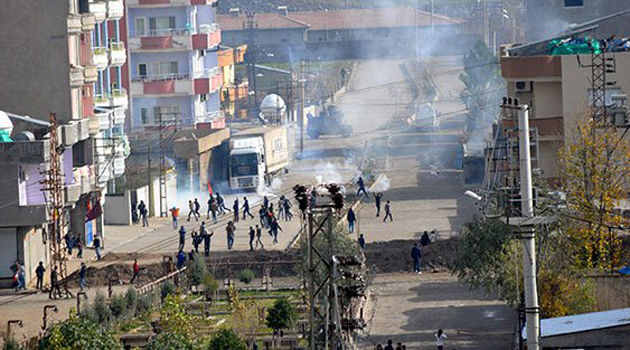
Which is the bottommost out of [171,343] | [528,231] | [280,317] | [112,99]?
[280,317]

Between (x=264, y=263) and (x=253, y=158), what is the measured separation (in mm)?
21757

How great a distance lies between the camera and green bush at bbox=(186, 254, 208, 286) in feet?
146

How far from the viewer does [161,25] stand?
254 ft

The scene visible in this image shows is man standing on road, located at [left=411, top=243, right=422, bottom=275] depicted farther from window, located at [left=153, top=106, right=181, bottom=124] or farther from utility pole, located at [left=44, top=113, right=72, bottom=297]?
window, located at [left=153, top=106, right=181, bottom=124]

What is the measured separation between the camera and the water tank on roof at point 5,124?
151 ft

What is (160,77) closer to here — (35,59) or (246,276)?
(35,59)

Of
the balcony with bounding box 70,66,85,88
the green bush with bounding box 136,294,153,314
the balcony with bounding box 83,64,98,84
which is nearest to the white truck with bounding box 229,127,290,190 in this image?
the balcony with bounding box 83,64,98,84

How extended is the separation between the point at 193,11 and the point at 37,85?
97.7 ft

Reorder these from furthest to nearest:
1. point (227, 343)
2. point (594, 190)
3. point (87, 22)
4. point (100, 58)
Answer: point (100, 58) < point (87, 22) < point (594, 190) < point (227, 343)

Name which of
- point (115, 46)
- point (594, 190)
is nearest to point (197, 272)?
point (594, 190)

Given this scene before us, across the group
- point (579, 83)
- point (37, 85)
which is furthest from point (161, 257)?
point (579, 83)

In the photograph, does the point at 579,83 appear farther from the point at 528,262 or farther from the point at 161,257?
the point at 528,262

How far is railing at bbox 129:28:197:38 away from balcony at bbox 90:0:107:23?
2135 centimetres

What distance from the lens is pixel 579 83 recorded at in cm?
5153
